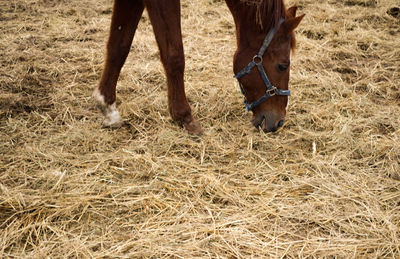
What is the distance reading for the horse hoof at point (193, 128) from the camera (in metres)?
3.07

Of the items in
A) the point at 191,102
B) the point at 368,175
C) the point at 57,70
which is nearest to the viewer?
the point at 368,175

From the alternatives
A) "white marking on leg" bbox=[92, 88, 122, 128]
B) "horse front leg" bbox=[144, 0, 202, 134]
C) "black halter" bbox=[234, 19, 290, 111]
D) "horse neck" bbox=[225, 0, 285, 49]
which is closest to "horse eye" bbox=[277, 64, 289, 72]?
"black halter" bbox=[234, 19, 290, 111]

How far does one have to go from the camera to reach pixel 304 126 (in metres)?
3.27

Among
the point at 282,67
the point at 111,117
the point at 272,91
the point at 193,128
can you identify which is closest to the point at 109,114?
the point at 111,117

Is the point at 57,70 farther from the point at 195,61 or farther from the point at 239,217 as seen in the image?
the point at 239,217

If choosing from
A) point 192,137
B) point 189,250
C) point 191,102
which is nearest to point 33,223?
point 189,250

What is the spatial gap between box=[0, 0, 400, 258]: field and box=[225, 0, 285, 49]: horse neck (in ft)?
2.49

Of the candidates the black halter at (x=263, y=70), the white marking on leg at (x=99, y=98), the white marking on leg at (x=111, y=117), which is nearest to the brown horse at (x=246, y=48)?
the black halter at (x=263, y=70)

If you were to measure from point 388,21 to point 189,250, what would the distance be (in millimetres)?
5144

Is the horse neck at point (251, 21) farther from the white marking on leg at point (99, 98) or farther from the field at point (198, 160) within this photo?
the white marking on leg at point (99, 98)

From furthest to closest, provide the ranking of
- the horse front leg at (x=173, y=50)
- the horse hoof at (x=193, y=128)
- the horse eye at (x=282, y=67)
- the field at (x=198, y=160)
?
the horse hoof at (x=193, y=128)
the horse eye at (x=282, y=67)
the horse front leg at (x=173, y=50)
the field at (x=198, y=160)

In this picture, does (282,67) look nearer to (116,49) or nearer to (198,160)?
(198,160)

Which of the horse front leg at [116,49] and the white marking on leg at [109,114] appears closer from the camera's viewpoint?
the horse front leg at [116,49]

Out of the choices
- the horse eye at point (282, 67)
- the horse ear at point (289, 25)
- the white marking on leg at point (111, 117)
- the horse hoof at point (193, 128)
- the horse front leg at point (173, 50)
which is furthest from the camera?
the white marking on leg at point (111, 117)
